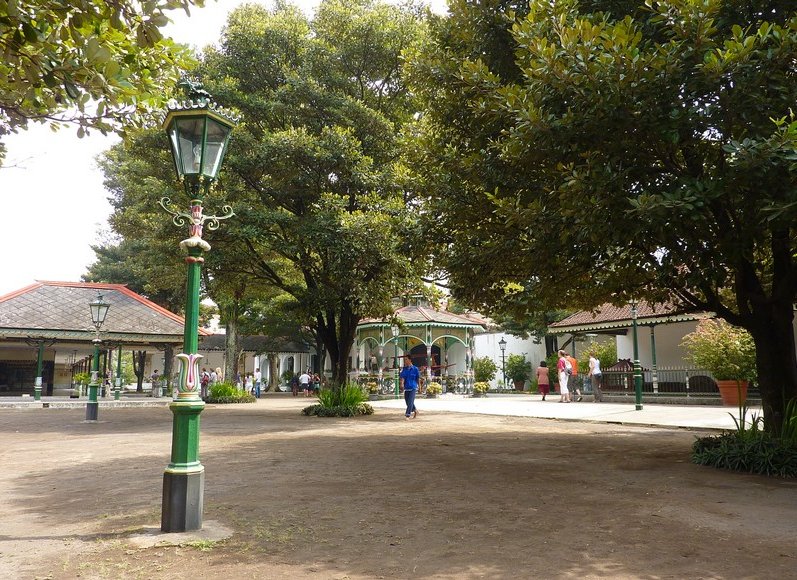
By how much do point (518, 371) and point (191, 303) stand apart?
33.0 metres

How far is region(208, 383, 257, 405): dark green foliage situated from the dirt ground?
48.3ft

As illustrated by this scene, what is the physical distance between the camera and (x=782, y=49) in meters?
5.66

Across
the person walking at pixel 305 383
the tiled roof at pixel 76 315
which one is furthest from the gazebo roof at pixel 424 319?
the tiled roof at pixel 76 315

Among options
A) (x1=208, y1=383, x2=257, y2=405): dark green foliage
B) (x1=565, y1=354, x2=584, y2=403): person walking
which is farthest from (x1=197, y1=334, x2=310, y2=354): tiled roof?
(x1=565, y1=354, x2=584, y2=403): person walking

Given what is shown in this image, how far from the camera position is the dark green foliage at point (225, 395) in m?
25.2

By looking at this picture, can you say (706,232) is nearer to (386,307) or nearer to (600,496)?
(600,496)

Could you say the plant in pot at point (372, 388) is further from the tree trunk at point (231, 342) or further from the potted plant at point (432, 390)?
the tree trunk at point (231, 342)

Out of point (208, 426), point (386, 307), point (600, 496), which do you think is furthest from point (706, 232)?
point (208, 426)

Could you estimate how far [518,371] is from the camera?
36531 millimetres

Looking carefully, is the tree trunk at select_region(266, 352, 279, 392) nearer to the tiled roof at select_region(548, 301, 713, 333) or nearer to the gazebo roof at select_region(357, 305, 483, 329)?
the gazebo roof at select_region(357, 305, 483, 329)

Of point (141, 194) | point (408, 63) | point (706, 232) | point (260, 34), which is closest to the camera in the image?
point (706, 232)

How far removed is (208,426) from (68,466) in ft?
19.4

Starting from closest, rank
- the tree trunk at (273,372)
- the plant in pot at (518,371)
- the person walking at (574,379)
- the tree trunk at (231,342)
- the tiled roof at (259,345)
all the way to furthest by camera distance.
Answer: the person walking at (574,379) → the tree trunk at (231,342) → the plant in pot at (518,371) → the tiled roof at (259,345) → the tree trunk at (273,372)

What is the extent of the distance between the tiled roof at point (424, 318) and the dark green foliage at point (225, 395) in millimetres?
8030
